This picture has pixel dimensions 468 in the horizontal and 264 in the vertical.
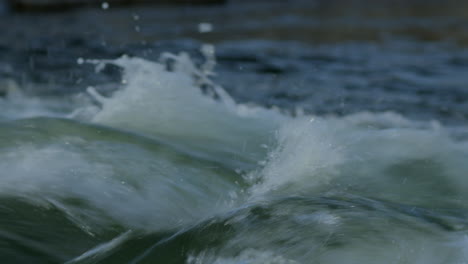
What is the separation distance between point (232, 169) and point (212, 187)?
0.32 metres

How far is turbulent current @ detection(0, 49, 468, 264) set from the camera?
2.11m

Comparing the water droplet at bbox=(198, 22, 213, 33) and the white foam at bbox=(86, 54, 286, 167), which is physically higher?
the white foam at bbox=(86, 54, 286, 167)

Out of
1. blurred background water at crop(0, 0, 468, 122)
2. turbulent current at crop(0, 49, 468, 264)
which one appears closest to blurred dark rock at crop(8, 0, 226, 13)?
blurred background water at crop(0, 0, 468, 122)

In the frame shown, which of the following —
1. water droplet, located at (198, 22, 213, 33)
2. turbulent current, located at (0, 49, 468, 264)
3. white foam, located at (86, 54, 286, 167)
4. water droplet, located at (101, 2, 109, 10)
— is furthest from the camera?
water droplet, located at (101, 2, 109, 10)

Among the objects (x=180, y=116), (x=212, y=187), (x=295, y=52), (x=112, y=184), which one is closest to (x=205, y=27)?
(x=295, y=52)

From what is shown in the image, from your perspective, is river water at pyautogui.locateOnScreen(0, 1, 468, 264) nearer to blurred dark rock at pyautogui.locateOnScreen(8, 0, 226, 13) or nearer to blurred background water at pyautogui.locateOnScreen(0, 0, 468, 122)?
blurred background water at pyautogui.locateOnScreen(0, 0, 468, 122)

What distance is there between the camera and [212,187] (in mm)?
2879

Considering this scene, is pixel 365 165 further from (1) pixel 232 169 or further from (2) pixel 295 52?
(2) pixel 295 52

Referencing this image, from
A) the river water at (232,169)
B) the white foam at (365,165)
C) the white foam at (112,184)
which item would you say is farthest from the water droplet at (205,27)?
the white foam at (112,184)

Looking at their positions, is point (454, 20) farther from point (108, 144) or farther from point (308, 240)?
point (308, 240)

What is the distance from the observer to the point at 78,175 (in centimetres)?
270

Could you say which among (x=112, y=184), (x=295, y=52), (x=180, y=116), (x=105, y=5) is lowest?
(x=105, y=5)

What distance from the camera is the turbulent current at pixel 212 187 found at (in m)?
2.11

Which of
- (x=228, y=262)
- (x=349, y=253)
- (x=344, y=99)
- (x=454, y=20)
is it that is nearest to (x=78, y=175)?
(x=228, y=262)
